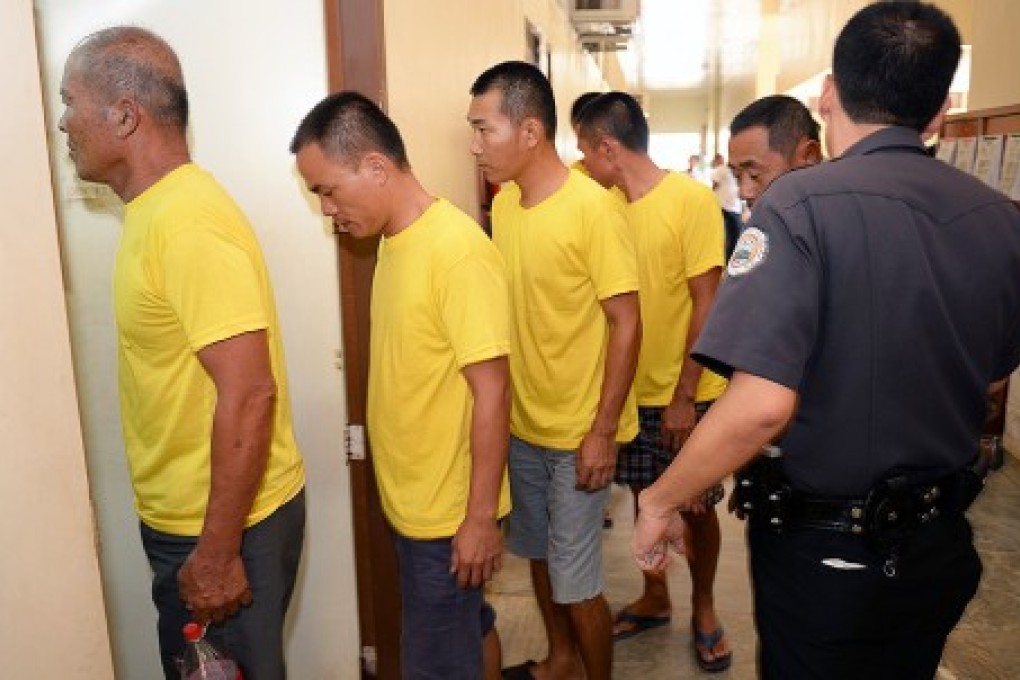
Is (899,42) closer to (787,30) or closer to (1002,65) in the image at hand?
(1002,65)

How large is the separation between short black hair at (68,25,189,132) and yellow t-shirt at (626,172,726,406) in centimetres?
150

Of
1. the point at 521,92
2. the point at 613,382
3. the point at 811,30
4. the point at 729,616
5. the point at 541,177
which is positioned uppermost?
the point at 811,30

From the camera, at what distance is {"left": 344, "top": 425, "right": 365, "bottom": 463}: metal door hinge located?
Result: 216cm

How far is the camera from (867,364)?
1.26m

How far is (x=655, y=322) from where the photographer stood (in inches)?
102

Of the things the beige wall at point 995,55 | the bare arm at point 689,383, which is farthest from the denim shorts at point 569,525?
the beige wall at point 995,55

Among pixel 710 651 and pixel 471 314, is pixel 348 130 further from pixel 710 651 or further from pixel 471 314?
pixel 710 651

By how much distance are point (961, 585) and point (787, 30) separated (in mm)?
12020

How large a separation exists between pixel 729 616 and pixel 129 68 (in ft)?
8.53

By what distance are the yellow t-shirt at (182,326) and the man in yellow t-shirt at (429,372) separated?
0.74ft

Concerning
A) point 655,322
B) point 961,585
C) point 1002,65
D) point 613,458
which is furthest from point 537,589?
point 1002,65

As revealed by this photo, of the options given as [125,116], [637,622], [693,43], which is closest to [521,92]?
[125,116]

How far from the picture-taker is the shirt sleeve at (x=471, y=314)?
1544 mm

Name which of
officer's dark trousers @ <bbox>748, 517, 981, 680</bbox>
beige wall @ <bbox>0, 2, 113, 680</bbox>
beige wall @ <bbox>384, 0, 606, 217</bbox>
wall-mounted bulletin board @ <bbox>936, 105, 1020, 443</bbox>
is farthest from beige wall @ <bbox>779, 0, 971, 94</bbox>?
beige wall @ <bbox>0, 2, 113, 680</bbox>
